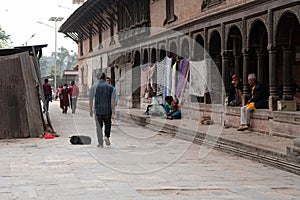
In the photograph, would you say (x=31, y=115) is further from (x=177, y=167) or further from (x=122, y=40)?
(x=122, y=40)

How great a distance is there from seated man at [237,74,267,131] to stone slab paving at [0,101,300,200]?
6.44 ft

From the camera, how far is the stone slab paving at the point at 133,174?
723 centimetres

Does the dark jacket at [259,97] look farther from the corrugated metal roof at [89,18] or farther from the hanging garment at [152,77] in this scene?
the corrugated metal roof at [89,18]

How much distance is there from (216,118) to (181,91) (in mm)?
3768

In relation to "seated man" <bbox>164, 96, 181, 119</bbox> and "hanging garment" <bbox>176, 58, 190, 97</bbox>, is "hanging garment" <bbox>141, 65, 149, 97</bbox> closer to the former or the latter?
"hanging garment" <bbox>176, 58, 190, 97</bbox>

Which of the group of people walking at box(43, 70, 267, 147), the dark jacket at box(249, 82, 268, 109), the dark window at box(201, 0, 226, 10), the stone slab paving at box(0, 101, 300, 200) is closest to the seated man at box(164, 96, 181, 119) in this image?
the group of people walking at box(43, 70, 267, 147)

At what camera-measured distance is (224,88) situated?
1814cm

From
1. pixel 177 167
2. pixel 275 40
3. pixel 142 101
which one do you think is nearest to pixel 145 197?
pixel 177 167

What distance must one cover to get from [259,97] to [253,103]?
9.4 inches

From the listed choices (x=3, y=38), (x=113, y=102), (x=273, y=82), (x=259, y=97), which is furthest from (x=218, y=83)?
(x=3, y=38)

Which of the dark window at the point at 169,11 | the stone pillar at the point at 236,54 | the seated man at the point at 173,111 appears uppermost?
the dark window at the point at 169,11

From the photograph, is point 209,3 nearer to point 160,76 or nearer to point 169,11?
point 169,11

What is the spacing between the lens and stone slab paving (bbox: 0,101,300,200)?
7234 millimetres

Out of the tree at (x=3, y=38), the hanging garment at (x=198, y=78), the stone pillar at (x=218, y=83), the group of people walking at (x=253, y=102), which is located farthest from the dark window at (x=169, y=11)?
the tree at (x=3, y=38)
